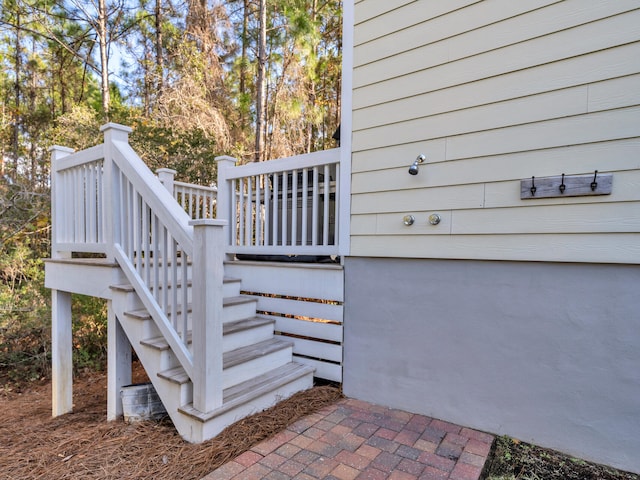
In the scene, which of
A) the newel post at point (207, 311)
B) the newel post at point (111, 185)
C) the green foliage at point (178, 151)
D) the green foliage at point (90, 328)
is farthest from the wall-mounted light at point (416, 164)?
the green foliage at point (90, 328)

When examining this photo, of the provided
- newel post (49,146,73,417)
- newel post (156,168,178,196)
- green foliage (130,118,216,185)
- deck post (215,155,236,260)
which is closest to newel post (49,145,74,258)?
newel post (49,146,73,417)

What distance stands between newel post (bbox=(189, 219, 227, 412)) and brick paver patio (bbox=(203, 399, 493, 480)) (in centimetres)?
41

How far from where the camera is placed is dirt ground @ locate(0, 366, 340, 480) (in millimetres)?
1757

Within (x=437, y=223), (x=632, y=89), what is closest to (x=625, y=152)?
(x=632, y=89)

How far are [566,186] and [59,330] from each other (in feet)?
13.6

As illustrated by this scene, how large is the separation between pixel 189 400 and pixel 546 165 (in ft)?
8.21

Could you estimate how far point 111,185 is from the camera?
2459mm

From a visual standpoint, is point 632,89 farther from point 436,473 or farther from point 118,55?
point 118,55

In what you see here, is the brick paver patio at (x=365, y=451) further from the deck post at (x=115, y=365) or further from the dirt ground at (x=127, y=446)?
the deck post at (x=115, y=365)

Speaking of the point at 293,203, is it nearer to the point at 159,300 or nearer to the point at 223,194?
the point at 223,194

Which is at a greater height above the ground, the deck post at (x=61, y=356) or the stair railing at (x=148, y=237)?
the stair railing at (x=148, y=237)

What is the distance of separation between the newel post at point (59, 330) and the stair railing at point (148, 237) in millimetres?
13

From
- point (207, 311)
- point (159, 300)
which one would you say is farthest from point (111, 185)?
point (207, 311)

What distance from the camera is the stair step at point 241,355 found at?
6.77 ft
